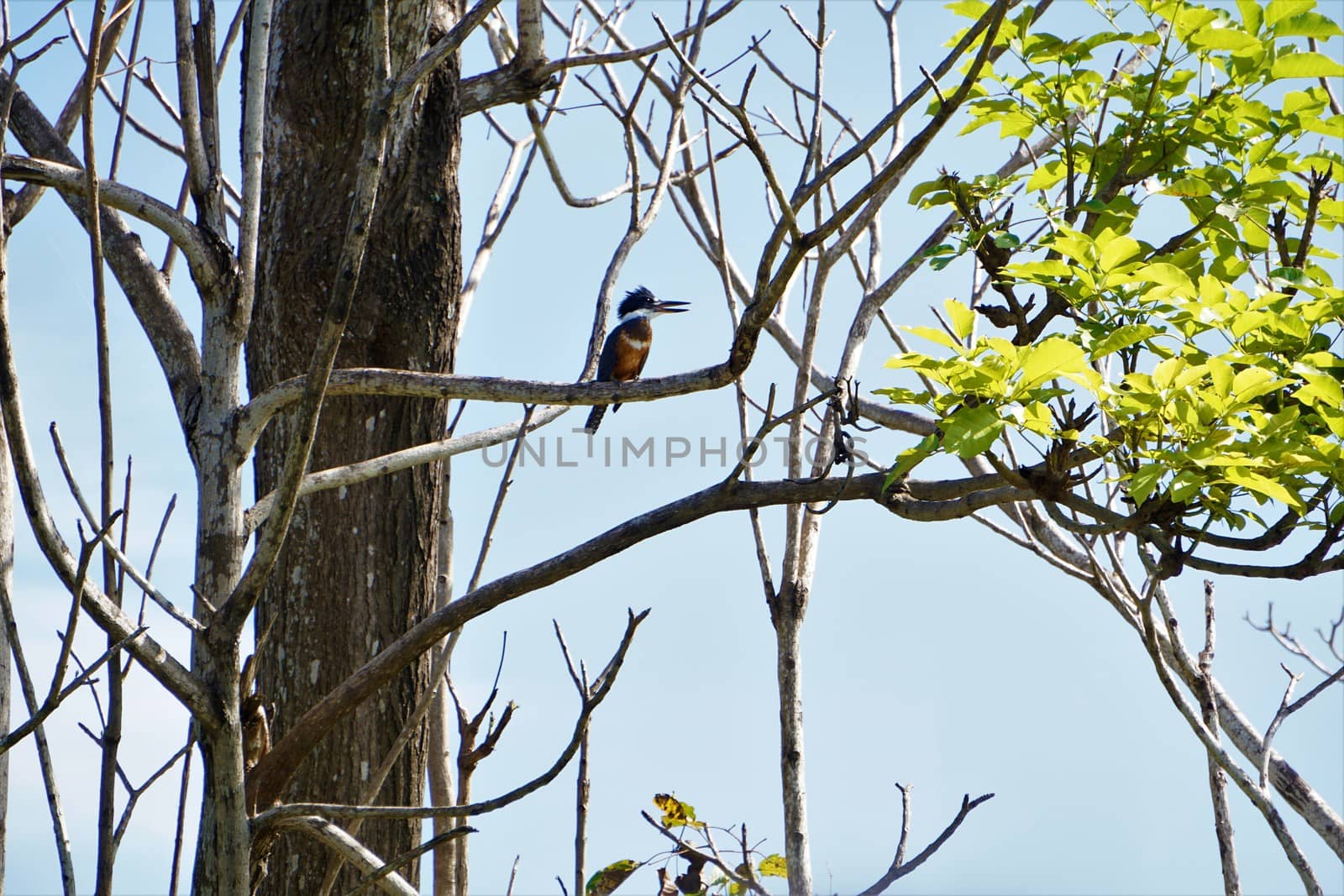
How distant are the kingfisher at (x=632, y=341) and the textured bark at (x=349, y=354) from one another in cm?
367

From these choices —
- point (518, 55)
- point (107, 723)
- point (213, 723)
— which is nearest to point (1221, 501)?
point (213, 723)

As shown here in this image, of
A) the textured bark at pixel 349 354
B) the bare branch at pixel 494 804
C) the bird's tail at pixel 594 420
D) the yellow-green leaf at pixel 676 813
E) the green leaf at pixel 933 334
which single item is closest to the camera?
the bare branch at pixel 494 804

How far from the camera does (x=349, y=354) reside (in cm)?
221

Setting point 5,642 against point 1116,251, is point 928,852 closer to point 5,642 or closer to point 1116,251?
point 1116,251

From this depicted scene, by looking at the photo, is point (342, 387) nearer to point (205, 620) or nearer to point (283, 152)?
point (205, 620)

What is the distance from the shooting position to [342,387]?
1.65 meters

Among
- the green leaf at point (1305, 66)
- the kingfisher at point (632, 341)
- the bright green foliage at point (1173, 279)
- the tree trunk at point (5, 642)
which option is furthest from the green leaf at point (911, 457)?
the kingfisher at point (632, 341)

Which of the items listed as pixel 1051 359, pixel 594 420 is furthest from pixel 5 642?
pixel 594 420

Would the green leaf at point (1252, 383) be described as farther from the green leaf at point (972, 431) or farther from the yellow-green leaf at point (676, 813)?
the yellow-green leaf at point (676, 813)

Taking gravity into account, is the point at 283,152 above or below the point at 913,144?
above

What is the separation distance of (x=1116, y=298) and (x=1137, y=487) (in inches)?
14.2

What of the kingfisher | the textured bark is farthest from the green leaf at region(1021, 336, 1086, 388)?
the kingfisher

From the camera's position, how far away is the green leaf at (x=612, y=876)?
2.35m

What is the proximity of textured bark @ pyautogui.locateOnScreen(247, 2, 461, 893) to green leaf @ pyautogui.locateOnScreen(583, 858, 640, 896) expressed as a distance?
0.43m
